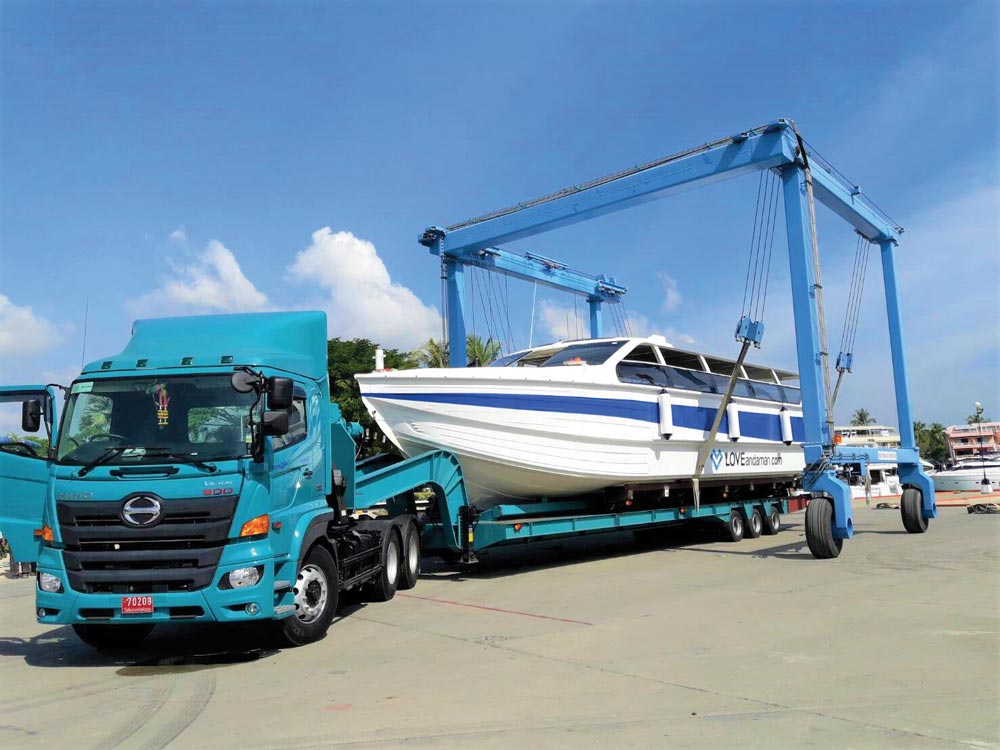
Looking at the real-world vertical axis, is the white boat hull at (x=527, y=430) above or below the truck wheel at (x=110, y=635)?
above

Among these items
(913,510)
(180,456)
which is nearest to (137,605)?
(180,456)

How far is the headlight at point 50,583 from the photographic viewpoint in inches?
223

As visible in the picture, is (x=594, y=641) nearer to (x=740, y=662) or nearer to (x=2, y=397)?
(x=740, y=662)

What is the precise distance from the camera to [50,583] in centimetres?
570

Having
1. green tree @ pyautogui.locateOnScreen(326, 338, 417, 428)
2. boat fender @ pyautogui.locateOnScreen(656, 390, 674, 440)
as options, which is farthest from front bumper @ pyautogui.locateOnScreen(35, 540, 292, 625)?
green tree @ pyautogui.locateOnScreen(326, 338, 417, 428)

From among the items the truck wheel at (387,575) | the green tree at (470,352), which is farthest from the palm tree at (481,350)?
the truck wheel at (387,575)

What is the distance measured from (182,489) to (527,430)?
196 inches

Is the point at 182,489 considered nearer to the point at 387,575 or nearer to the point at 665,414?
the point at 387,575

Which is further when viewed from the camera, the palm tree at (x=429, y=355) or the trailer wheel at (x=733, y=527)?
the palm tree at (x=429, y=355)

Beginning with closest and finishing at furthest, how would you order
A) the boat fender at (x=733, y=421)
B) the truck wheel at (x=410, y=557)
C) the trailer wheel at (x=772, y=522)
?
1. the truck wheel at (x=410, y=557)
2. the boat fender at (x=733, y=421)
3. the trailer wheel at (x=772, y=522)

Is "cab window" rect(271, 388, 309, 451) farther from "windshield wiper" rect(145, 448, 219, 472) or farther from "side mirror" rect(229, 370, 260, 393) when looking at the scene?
"windshield wiper" rect(145, 448, 219, 472)

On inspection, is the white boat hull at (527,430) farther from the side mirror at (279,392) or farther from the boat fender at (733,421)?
the side mirror at (279,392)

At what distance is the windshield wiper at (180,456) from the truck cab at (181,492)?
1 cm

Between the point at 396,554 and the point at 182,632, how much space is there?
2.48 m
